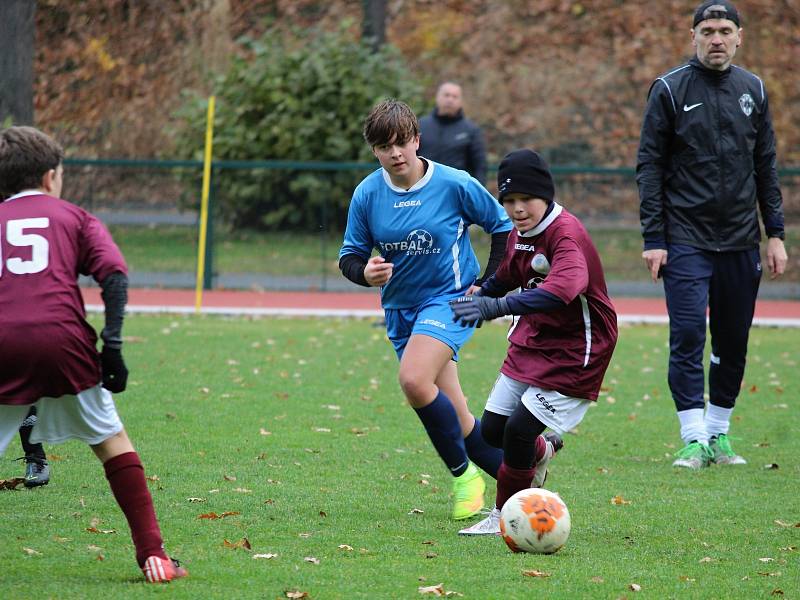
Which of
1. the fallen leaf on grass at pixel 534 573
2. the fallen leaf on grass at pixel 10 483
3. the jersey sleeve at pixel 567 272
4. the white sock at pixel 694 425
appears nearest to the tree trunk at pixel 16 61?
the fallen leaf on grass at pixel 10 483

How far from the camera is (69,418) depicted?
429 centimetres

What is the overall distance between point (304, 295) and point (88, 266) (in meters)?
12.9

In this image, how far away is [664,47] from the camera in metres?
23.5

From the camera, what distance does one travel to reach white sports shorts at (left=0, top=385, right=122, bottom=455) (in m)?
4.25

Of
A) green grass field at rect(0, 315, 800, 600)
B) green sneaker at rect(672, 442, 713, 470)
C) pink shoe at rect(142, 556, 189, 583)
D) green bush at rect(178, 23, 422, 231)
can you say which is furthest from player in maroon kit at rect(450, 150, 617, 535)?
green bush at rect(178, 23, 422, 231)

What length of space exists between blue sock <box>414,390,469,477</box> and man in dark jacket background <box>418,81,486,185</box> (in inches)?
272

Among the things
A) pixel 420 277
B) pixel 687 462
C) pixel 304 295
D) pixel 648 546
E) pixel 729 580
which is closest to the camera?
pixel 729 580

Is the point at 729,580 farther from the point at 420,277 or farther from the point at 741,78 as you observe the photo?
the point at 741,78

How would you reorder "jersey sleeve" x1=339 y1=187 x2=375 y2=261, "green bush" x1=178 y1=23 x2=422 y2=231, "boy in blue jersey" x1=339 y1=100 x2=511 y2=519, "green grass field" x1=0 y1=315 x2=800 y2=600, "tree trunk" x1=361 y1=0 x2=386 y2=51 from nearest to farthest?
"green grass field" x1=0 y1=315 x2=800 y2=600
"boy in blue jersey" x1=339 y1=100 x2=511 y2=519
"jersey sleeve" x1=339 y1=187 x2=375 y2=261
"green bush" x1=178 y1=23 x2=422 y2=231
"tree trunk" x1=361 y1=0 x2=386 y2=51

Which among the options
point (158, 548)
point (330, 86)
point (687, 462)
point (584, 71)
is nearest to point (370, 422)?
point (687, 462)

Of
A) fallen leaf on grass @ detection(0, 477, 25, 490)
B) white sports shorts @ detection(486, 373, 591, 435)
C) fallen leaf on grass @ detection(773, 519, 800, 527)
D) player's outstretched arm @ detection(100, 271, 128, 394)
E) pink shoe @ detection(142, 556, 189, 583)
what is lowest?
fallen leaf on grass @ detection(0, 477, 25, 490)

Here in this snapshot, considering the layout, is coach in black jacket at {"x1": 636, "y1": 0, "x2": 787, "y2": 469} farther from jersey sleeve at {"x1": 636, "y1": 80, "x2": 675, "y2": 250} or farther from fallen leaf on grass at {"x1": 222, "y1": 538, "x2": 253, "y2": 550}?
fallen leaf on grass at {"x1": 222, "y1": 538, "x2": 253, "y2": 550}

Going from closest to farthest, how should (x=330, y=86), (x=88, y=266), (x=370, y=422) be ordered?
(x=88, y=266)
(x=370, y=422)
(x=330, y=86)

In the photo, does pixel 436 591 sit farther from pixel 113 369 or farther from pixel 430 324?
pixel 430 324
